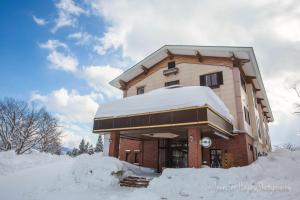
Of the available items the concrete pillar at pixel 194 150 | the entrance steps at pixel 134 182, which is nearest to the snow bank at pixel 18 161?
the entrance steps at pixel 134 182

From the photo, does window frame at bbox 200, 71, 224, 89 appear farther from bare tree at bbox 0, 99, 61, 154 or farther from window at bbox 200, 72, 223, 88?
bare tree at bbox 0, 99, 61, 154

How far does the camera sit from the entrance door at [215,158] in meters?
17.5

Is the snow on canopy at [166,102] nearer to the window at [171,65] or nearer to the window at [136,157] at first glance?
the window at [136,157]

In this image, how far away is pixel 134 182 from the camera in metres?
13.2

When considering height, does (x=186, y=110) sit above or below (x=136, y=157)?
above

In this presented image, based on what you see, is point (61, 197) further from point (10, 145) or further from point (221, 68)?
point (10, 145)

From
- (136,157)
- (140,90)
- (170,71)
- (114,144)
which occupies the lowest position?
(136,157)

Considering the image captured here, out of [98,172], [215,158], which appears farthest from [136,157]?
[98,172]

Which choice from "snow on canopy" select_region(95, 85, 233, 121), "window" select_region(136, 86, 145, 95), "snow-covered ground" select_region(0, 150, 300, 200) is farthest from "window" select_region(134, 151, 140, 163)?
"snow-covered ground" select_region(0, 150, 300, 200)

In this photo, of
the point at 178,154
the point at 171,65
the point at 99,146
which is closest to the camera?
the point at 178,154

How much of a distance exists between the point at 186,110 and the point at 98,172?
6643mm

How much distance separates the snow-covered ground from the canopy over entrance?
2.55m

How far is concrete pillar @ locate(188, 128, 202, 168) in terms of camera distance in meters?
12.6

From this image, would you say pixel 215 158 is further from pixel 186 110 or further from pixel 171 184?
pixel 171 184
